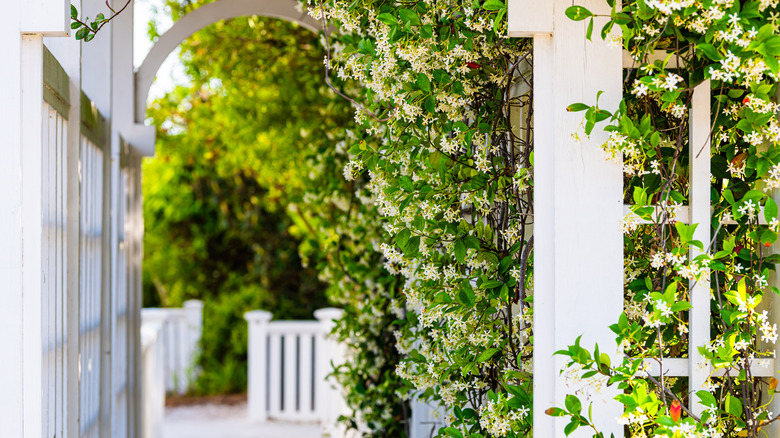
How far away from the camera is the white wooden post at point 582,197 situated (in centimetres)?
130

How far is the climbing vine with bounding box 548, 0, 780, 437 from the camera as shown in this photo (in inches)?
46.0

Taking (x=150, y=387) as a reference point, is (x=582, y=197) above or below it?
above

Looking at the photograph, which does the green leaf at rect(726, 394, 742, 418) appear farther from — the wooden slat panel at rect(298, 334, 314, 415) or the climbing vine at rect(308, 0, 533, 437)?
the wooden slat panel at rect(298, 334, 314, 415)

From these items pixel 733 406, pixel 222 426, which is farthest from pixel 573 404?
pixel 222 426

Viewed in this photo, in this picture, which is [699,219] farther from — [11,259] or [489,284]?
[11,259]

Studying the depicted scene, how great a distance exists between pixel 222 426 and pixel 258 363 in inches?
25.4

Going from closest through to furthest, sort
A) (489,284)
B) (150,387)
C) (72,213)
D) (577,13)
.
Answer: (577,13)
(489,284)
(72,213)
(150,387)

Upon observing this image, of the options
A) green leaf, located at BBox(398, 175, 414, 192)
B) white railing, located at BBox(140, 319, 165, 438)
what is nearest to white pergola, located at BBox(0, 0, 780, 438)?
green leaf, located at BBox(398, 175, 414, 192)

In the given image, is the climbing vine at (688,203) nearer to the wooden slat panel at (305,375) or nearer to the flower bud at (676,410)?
the flower bud at (676,410)

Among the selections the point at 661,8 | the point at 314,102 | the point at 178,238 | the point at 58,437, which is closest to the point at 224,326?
the point at 178,238

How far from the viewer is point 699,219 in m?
1.30

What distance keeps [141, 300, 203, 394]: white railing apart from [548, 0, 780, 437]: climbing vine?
688cm

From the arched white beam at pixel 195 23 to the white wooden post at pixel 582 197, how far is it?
207cm

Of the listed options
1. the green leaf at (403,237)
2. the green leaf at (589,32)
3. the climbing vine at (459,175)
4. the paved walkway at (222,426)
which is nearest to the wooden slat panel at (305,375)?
the paved walkway at (222,426)
